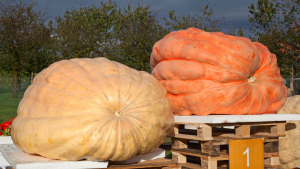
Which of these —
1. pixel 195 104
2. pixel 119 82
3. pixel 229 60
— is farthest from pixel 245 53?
pixel 119 82

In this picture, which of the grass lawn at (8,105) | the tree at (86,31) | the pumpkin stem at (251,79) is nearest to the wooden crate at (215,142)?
the pumpkin stem at (251,79)

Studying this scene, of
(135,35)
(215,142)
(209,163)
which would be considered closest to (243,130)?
(215,142)

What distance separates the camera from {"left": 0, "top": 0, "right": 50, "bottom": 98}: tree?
1722cm

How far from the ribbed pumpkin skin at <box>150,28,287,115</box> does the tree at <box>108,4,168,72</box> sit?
460 inches

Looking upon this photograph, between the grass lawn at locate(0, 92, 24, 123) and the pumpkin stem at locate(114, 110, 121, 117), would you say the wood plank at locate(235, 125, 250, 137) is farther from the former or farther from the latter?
the grass lawn at locate(0, 92, 24, 123)

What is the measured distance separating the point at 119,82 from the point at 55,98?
0.54 meters

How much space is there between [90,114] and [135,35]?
15.3 meters

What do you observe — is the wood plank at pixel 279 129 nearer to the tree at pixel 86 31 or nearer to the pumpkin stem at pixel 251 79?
the pumpkin stem at pixel 251 79

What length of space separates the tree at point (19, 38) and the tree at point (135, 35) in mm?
4858

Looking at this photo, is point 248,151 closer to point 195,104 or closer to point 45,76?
point 195,104

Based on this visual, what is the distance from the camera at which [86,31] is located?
17.8 metres

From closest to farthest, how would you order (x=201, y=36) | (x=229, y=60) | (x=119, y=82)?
(x=119, y=82) → (x=229, y=60) → (x=201, y=36)

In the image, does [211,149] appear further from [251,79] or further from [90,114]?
[90,114]

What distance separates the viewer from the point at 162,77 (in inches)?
132
